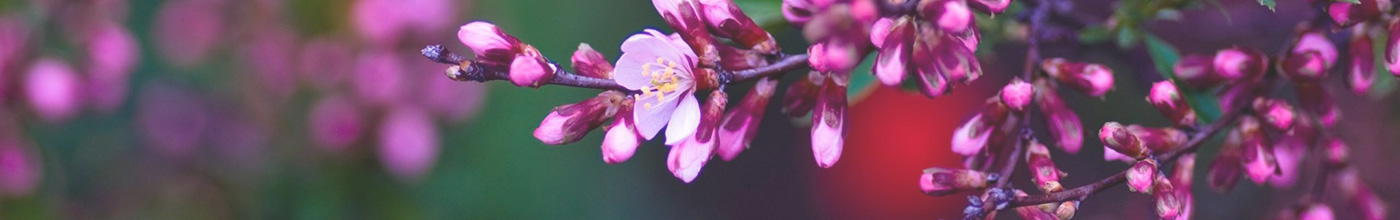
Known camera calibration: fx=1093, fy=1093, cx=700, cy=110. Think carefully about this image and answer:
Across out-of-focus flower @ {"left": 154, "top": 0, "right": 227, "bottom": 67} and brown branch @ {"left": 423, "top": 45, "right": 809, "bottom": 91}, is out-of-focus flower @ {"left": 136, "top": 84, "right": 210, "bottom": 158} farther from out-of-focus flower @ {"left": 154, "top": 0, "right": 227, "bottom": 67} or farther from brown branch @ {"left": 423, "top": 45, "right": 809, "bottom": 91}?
brown branch @ {"left": 423, "top": 45, "right": 809, "bottom": 91}

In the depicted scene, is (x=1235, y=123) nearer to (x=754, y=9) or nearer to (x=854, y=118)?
(x=754, y=9)

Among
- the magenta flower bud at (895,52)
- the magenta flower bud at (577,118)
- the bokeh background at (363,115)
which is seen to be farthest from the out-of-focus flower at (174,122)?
the magenta flower bud at (895,52)

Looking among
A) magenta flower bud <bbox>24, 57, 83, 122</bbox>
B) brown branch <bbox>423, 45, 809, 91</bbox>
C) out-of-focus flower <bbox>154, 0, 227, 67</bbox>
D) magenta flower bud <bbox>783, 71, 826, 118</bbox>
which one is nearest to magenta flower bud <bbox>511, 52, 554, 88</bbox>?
brown branch <bbox>423, 45, 809, 91</bbox>

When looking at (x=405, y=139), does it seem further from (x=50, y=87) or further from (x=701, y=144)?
(x=701, y=144)

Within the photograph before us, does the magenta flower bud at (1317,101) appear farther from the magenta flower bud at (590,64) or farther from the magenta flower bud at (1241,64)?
the magenta flower bud at (590,64)

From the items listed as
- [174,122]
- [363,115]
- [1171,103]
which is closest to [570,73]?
[1171,103]
